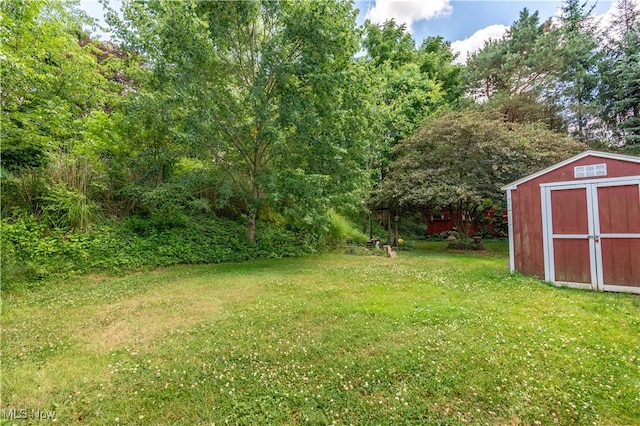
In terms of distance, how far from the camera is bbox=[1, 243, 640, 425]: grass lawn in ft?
6.88

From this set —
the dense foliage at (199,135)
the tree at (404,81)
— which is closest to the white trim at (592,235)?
the dense foliage at (199,135)

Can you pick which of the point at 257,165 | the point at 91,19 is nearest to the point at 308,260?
the point at 257,165

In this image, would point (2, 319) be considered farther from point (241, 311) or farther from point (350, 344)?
point (350, 344)

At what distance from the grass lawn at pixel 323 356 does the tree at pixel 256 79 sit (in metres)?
3.86

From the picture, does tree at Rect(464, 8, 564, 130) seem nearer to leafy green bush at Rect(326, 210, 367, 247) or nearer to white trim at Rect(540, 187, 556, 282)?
leafy green bush at Rect(326, 210, 367, 247)

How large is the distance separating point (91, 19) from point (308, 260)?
12197mm

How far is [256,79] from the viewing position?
731 centimetres

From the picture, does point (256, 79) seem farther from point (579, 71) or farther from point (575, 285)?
point (579, 71)

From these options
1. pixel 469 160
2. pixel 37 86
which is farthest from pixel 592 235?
pixel 37 86

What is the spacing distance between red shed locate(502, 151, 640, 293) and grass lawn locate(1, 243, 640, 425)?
0.45m

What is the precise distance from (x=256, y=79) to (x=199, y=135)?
205 centimetres

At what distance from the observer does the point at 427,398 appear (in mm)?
2201

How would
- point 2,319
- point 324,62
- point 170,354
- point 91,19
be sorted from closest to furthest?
point 170,354
point 2,319
point 324,62
point 91,19

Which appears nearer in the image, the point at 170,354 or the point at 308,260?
the point at 170,354
